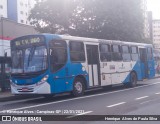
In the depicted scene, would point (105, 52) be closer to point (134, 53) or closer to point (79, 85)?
point (79, 85)

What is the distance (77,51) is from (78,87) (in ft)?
6.07

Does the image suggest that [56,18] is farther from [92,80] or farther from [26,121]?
[26,121]

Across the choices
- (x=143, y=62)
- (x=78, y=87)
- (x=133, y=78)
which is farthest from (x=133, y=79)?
(x=78, y=87)

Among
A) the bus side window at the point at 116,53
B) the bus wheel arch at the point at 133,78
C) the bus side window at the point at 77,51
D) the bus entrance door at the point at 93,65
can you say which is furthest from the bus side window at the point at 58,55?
the bus wheel arch at the point at 133,78

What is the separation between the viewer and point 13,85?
15.3 m

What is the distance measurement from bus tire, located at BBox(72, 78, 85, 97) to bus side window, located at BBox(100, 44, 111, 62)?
7.98 ft

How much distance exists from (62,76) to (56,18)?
15059 mm

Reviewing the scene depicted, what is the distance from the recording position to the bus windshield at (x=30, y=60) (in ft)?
47.4

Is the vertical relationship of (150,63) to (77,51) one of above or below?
below

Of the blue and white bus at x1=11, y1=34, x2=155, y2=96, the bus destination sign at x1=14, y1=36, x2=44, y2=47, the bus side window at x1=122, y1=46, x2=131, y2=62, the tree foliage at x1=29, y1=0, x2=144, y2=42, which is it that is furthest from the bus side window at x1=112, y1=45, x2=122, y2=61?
the tree foliage at x1=29, y1=0, x2=144, y2=42

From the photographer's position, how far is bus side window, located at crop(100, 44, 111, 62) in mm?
18516

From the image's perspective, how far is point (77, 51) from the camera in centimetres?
1653

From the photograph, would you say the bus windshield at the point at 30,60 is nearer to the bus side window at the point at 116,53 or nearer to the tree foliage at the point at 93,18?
the bus side window at the point at 116,53

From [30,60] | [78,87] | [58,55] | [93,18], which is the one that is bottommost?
[78,87]
